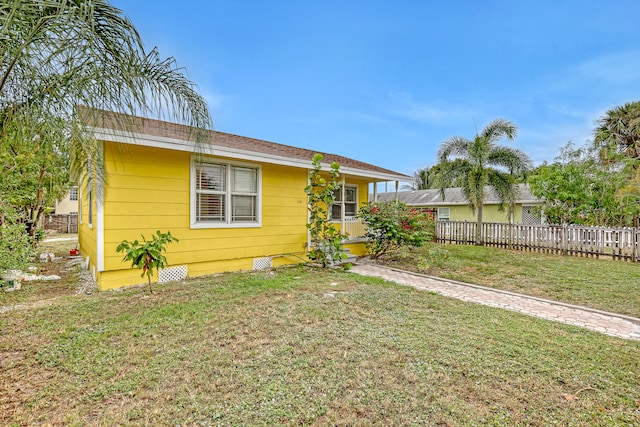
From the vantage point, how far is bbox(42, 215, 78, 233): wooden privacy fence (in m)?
19.0

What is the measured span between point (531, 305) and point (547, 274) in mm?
3151

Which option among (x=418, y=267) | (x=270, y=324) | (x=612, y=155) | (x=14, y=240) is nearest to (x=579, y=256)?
(x=612, y=155)

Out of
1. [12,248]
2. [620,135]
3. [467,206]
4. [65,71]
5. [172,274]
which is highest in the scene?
[620,135]

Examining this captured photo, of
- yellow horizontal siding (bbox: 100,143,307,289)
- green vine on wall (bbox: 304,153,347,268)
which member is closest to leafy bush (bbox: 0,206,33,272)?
yellow horizontal siding (bbox: 100,143,307,289)

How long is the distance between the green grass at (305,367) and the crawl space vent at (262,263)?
9.47 feet

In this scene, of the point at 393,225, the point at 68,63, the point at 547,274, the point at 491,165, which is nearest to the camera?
the point at 68,63

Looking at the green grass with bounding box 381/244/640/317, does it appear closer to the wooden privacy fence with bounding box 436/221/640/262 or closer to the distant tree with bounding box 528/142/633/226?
the wooden privacy fence with bounding box 436/221/640/262

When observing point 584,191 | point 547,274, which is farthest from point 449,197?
point 547,274

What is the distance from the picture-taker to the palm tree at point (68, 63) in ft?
6.30

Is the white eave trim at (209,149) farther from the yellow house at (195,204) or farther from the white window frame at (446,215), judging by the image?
the white window frame at (446,215)

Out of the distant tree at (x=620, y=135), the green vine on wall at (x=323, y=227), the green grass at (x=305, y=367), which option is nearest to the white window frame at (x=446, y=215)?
the distant tree at (x=620, y=135)

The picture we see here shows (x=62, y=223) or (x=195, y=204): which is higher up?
(x=195, y=204)

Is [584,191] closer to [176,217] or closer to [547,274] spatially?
[547,274]

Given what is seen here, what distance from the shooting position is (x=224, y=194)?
22.1ft
